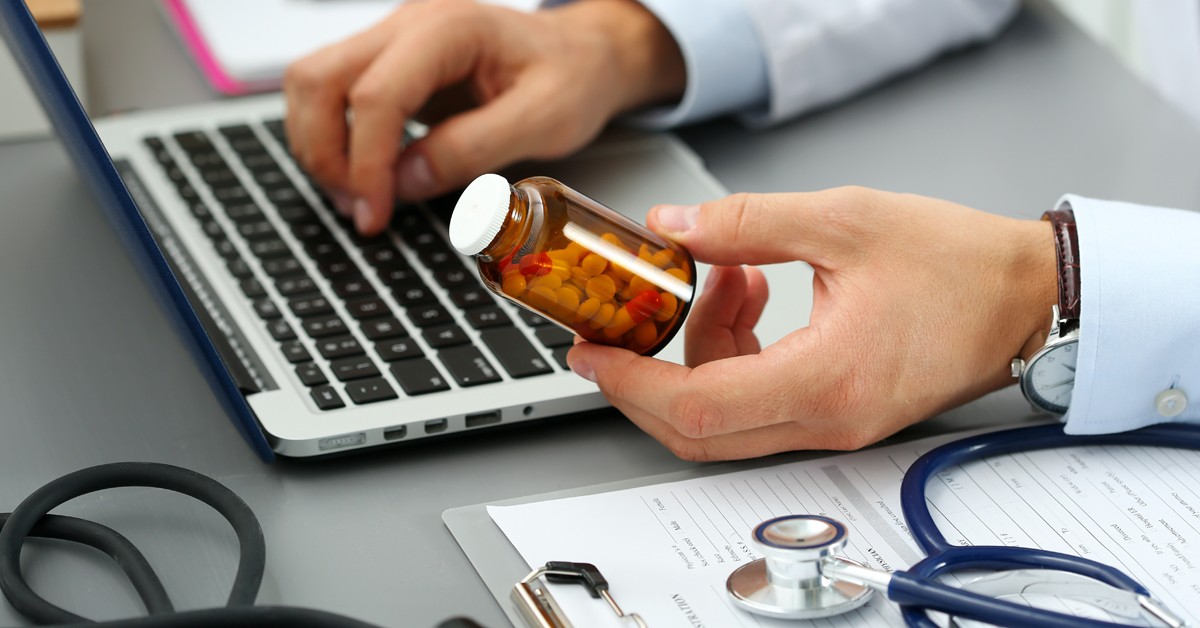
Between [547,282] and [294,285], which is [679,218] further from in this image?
[294,285]

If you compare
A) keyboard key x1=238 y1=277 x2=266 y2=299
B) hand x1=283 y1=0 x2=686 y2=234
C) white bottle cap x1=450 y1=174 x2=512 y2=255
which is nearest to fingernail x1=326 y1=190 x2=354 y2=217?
hand x1=283 y1=0 x2=686 y2=234

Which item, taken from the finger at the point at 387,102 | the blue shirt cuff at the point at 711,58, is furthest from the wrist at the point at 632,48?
the finger at the point at 387,102

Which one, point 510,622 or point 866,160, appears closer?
point 510,622

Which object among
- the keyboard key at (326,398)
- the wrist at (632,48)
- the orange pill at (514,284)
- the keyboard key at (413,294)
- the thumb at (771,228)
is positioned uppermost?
the wrist at (632,48)

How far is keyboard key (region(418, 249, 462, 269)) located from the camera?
0.69 metres

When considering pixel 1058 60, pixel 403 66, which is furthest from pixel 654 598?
pixel 1058 60

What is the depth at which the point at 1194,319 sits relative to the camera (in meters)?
0.53

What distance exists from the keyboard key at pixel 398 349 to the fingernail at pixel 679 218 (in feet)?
0.54

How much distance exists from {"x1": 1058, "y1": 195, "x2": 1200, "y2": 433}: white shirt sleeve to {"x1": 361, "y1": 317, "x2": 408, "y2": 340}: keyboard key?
379 mm

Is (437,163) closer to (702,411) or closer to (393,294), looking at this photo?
(393,294)

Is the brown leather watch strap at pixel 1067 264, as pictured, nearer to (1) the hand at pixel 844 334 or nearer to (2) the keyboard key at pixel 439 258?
(1) the hand at pixel 844 334

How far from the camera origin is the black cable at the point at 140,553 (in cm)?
38

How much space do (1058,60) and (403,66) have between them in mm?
659

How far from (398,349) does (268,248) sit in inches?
6.9
